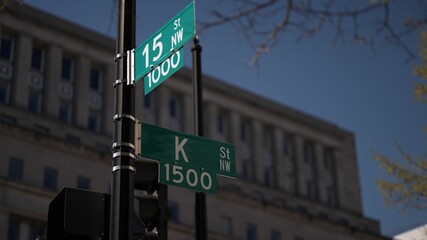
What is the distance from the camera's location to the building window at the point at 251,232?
6775 centimetres

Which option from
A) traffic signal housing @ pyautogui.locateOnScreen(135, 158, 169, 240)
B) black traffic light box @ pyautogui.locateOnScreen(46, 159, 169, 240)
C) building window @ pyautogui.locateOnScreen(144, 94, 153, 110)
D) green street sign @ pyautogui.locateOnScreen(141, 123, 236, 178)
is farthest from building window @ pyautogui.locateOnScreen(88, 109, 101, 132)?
black traffic light box @ pyautogui.locateOnScreen(46, 159, 169, 240)

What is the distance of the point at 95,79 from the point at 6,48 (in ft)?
24.5

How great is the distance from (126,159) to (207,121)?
201 feet

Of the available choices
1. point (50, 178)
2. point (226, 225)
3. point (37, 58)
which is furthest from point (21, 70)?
point (226, 225)

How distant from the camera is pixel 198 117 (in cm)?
1290

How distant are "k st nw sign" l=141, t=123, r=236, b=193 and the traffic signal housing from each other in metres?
0.12

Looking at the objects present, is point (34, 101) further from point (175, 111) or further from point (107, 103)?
point (175, 111)

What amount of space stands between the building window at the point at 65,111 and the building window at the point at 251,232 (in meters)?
16.5

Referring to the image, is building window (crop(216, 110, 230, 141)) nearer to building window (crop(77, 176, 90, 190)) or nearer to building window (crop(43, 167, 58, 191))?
building window (crop(77, 176, 90, 190))

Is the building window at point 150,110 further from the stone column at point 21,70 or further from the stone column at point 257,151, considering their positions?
the stone column at point 257,151

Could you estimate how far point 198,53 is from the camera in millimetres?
13672

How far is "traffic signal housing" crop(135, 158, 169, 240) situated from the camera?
9.38 meters

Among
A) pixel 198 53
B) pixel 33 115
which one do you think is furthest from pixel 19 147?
pixel 198 53

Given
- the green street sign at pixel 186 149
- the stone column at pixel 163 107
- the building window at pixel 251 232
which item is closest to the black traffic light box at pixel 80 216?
the green street sign at pixel 186 149
